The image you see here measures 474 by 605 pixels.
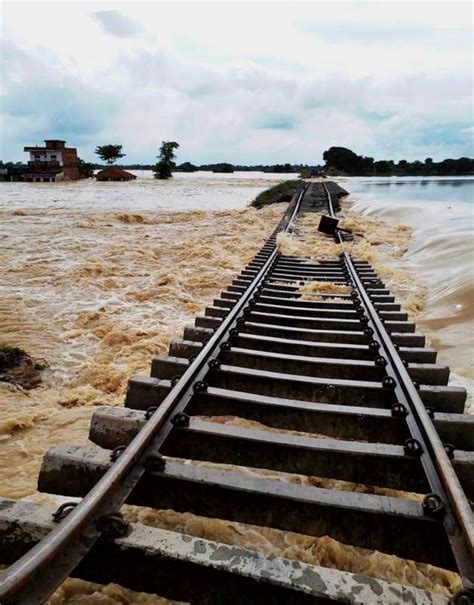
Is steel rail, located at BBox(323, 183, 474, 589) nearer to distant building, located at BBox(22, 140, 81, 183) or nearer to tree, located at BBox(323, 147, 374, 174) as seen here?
distant building, located at BBox(22, 140, 81, 183)

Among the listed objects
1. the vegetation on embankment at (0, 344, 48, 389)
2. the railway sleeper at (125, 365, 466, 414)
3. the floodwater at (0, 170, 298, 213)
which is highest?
the floodwater at (0, 170, 298, 213)

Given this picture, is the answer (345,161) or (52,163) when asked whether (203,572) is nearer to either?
(52,163)

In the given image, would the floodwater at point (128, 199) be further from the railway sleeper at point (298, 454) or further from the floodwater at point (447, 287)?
the railway sleeper at point (298, 454)

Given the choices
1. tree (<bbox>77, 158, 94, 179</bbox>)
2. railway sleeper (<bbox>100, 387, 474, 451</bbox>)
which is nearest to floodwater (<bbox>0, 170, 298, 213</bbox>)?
railway sleeper (<bbox>100, 387, 474, 451</bbox>)

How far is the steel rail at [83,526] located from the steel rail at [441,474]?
149 centimetres

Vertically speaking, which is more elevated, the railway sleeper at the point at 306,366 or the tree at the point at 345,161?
the tree at the point at 345,161

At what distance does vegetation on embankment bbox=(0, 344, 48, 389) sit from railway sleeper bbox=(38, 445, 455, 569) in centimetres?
228

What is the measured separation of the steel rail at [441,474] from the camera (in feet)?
6.04

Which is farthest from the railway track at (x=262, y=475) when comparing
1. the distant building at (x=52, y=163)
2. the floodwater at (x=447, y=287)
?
the distant building at (x=52, y=163)

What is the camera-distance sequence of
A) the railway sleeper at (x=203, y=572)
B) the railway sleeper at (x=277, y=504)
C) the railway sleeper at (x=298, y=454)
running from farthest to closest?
the railway sleeper at (x=298, y=454)
the railway sleeper at (x=277, y=504)
the railway sleeper at (x=203, y=572)

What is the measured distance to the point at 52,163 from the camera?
85750 mm

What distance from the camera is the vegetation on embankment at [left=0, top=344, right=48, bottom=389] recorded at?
4469 millimetres

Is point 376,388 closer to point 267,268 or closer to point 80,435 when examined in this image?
point 80,435

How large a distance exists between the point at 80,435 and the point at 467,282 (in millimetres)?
6914
